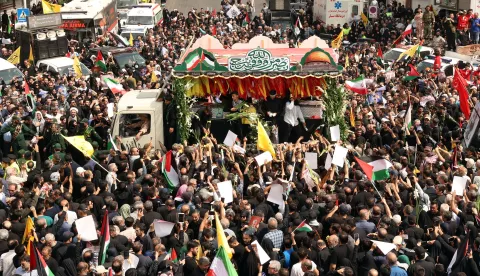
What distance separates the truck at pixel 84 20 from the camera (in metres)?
34.8

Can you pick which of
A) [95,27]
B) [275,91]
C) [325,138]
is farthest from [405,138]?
[95,27]

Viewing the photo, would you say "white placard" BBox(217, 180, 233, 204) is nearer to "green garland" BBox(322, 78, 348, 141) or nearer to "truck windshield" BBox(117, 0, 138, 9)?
"green garland" BBox(322, 78, 348, 141)

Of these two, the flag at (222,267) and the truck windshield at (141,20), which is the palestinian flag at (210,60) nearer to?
the flag at (222,267)

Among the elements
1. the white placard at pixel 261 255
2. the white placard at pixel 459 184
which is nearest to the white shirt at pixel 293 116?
the white placard at pixel 459 184

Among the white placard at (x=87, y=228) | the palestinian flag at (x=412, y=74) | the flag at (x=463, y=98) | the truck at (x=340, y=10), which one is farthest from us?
the truck at (x=340, y=10)

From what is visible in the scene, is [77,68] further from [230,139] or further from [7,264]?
[7,264]

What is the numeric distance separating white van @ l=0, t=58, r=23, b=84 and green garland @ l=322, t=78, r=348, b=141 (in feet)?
36.9

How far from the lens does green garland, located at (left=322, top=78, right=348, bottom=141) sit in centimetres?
1800

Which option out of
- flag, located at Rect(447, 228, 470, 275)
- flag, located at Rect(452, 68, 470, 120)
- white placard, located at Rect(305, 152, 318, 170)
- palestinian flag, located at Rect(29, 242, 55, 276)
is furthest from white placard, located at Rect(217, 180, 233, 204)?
flag, located at Rect(452, 68, 470, 120)

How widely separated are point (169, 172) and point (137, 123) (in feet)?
8.96

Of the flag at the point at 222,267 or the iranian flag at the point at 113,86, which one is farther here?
the iranian flag at the point at 113,86

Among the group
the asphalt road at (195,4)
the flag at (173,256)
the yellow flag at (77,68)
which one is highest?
the flag at (173,256)

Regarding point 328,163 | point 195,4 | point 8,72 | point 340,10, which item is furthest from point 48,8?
point 328,163

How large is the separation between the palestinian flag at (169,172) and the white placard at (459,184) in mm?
4782
